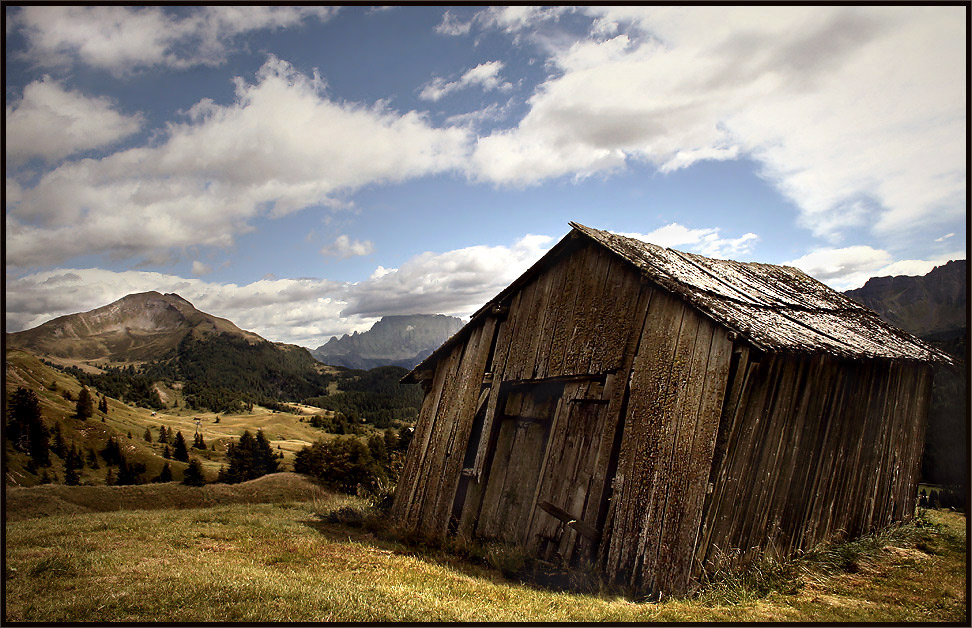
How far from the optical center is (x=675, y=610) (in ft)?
19.5

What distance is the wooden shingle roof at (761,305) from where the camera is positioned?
7473 mm

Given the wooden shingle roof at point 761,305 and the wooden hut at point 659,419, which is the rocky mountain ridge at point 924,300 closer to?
the wooden shingle roof at point 761,305

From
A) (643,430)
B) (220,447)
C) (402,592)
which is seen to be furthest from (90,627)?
(220,447)

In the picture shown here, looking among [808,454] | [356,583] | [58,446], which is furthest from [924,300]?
[58,446]

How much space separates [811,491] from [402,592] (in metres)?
6.95

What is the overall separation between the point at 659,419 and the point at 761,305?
3337mm

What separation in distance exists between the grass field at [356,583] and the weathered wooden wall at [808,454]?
1.52 feet

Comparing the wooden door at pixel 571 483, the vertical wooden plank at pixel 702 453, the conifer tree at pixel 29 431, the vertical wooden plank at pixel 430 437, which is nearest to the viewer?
the vertical wooden plank at pixel 702 453

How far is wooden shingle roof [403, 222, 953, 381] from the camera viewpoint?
24.5ft

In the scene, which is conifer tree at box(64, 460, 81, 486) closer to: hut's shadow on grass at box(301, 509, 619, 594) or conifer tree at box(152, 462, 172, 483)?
conifer tree at box(152, 462, 172, 483)

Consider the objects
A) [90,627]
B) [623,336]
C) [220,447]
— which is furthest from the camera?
[220,447]

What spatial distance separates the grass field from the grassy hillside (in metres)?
33.2

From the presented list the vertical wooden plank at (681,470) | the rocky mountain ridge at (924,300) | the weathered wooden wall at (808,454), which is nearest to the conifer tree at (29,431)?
the vertical wooden plank at (681,470)

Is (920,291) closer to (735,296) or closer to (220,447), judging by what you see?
(735,296)
